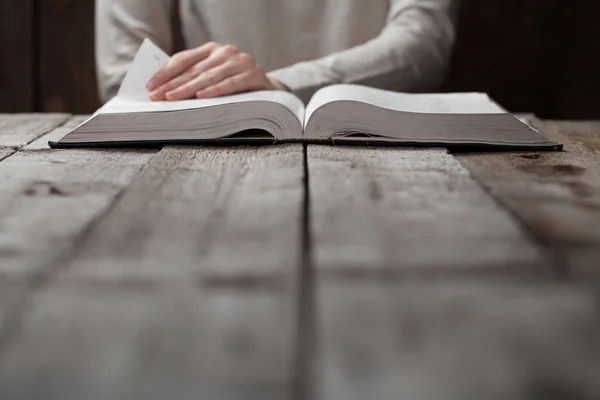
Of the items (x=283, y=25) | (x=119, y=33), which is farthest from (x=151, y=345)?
(x=283, y=25)

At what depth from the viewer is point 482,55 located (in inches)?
87.7

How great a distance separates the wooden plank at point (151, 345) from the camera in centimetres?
35

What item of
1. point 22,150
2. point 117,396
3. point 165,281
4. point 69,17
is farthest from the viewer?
point 69,17

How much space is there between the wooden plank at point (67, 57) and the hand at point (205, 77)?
3.73 feet

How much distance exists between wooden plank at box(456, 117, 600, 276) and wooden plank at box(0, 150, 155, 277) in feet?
1.14

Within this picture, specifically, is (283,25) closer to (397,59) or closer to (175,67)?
(397,59)

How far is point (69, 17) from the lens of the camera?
7.18 feet

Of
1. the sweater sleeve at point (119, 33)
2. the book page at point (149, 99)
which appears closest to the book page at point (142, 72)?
the book page at point (149, 99)

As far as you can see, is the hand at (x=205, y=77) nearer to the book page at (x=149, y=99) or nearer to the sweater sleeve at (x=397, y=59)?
the book page at (x=149, y=99)

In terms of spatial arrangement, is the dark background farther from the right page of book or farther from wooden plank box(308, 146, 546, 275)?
wooden plank box(308, 146, 546, 275)

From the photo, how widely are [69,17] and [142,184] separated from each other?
1667 millimetres

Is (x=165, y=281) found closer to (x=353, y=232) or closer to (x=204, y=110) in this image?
(x=353, y=232)

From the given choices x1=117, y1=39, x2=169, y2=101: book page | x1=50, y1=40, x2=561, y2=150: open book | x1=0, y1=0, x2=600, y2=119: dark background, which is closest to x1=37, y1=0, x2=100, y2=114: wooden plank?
x1=0, y1=0, x2=600, y2=119: dark background

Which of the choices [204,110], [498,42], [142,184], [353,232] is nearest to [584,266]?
[353,232]
